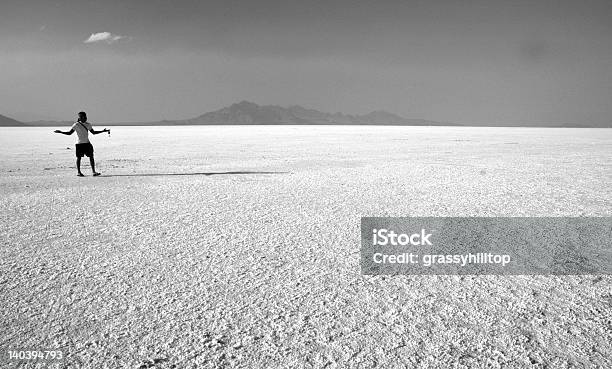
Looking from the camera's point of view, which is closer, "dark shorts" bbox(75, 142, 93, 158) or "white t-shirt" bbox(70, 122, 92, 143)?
"white t-shirt" bbox(70, 122, 92, 143)

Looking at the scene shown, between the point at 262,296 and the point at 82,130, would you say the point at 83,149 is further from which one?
the point at 262,296

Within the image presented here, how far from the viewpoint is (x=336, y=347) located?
247cm

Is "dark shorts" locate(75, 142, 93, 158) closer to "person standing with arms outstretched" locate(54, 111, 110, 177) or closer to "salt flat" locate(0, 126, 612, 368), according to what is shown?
"person standing with arms outstretched" locate(54, 111, 110, 177)

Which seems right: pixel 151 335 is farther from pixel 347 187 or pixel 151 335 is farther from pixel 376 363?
pixel 347 187

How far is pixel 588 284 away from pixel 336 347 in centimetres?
262

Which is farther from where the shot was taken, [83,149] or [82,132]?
[83,149]

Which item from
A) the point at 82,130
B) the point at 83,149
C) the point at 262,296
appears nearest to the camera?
the point at 262,296

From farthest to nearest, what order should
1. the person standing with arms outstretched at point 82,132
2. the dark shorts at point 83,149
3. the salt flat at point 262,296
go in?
the dark shorts at point 83,149, the person standing with arms outstretched at point 82,132, the salt flat at point 262,296

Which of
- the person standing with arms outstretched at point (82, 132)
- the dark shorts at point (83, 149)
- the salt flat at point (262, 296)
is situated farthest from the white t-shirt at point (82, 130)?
→ the salt flat at point (262, 296)

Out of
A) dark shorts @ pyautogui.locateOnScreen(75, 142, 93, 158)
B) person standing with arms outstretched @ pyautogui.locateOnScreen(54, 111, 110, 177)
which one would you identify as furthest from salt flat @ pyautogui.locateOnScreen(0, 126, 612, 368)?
dark shorts @ pyautogui.locateOnScreen(75, 142, 93, 158)

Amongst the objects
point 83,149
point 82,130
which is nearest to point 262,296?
point 82,130

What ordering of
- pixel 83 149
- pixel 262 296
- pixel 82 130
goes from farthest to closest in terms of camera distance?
pixel 83 149, pixel 82 130, pixel 262 296

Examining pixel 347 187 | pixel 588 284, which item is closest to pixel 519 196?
pixel 347 187

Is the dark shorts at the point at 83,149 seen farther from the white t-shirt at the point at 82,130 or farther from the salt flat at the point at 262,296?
the salt flat at the point at 262,296
